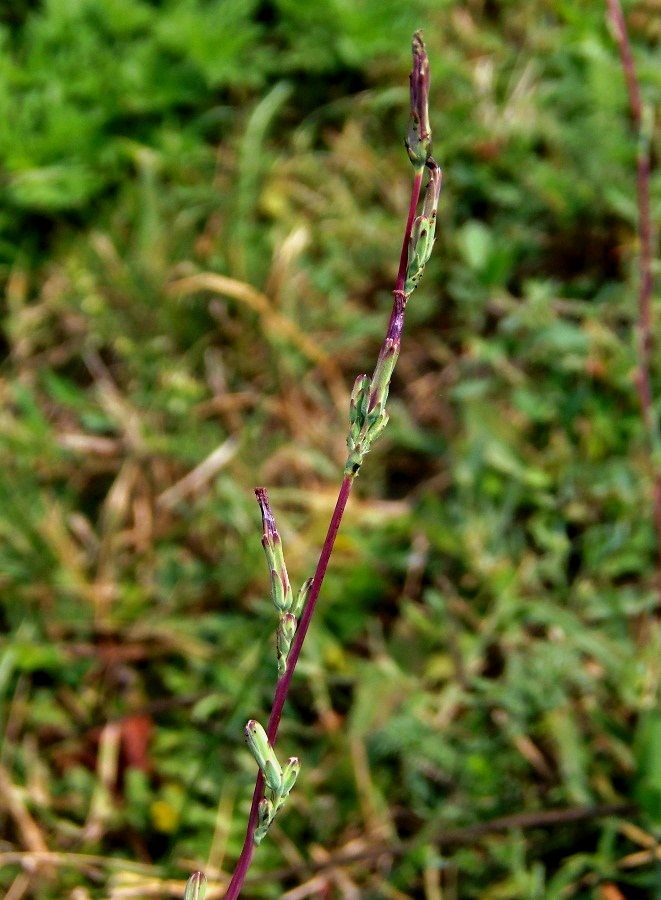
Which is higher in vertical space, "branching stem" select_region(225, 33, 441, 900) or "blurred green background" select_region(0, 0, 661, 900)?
"branching stem" select_region(225, 33, 441, 900)

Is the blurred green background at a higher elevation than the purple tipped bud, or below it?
below

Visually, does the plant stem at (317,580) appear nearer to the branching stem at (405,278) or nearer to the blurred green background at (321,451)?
the branching stem at (405,278)

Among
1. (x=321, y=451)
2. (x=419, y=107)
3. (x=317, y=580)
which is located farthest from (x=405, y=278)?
(x=321, y=451)

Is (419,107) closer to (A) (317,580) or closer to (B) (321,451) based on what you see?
(A) (317,580)

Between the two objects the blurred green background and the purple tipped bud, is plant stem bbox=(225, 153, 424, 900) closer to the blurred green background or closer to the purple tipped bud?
the purple tipped bud

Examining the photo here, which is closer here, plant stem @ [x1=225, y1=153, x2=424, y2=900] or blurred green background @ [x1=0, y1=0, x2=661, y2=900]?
plant stem @ [x1=225, y1=153, x2=424, y2=900]

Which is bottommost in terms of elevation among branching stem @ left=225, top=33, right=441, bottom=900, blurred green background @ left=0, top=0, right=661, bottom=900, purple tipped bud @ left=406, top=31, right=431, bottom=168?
blurred green background @ left=0, top=0, right=661, bottom=900

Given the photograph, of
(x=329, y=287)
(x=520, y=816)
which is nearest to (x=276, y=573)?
(x=520, y=816)

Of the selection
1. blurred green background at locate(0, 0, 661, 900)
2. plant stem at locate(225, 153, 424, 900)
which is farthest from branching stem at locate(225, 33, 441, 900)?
blurred green background at locate(0, 0, 661, 900)
